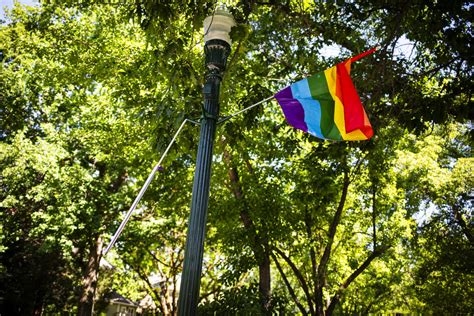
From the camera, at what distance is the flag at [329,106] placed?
162 inches

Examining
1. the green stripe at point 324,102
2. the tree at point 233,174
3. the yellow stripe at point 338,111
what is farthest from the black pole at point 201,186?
the tree at point 233,174

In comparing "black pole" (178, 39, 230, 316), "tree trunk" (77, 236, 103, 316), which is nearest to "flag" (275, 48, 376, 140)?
"black pole" (178, 39, 230, 316)

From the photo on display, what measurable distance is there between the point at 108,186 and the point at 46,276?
17.6 feet

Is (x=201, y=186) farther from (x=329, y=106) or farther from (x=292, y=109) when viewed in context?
(x=329, y=106)

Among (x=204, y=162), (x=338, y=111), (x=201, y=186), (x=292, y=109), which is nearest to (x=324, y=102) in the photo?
(x=338, y=111)

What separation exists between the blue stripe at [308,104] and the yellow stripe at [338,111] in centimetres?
19

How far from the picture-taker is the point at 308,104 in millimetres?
4129

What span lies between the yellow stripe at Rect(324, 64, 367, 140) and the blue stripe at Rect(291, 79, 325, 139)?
0.19 meters

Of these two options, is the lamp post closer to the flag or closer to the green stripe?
the flag

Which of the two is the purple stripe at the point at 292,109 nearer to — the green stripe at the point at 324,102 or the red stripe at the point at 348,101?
the green stripe at the point at 324,102

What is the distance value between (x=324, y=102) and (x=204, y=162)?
1.51m

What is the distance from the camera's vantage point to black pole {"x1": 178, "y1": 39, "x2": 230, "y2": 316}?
3.07 m

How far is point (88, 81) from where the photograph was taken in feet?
36.4

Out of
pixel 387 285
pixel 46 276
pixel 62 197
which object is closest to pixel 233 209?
pixel 62 197
